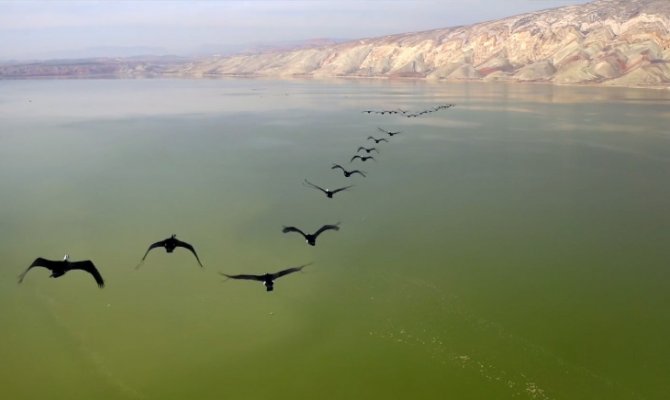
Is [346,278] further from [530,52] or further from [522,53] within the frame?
[522,53]

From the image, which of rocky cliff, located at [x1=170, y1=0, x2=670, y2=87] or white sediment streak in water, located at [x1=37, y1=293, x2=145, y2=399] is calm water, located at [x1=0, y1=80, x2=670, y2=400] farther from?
rocky cliff, located at [x1=170, y1=0, x2=670, y2=87]

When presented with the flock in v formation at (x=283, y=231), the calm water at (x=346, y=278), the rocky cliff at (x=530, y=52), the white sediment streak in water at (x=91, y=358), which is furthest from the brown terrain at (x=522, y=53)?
the white sediment streak in water at (x=91, y=358)

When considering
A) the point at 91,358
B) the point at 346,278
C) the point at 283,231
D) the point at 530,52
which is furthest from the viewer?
the point at 530,52

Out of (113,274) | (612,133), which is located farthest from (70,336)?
(612,133)

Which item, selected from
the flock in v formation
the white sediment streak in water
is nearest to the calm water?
the white sediment streak in water

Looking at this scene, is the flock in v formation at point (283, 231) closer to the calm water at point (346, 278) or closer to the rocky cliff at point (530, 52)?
the calm water at point (346, 278)

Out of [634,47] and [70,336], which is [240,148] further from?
[634,47]

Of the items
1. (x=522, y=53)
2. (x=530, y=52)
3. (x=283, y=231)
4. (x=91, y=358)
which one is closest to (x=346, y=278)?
(x=283, y=231)
